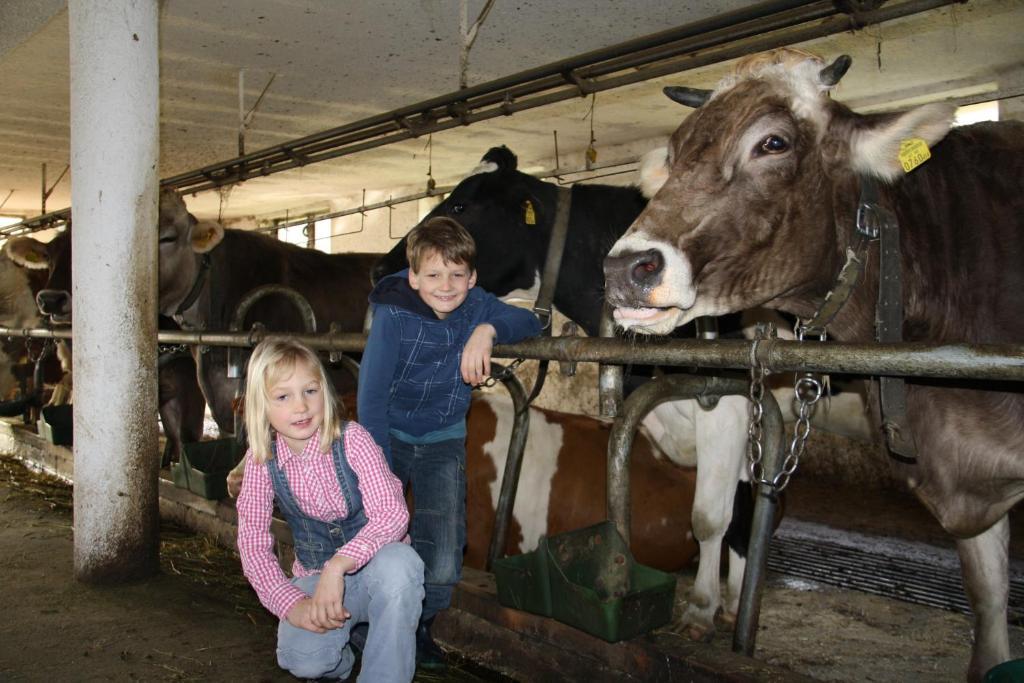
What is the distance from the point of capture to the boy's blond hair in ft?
8.20

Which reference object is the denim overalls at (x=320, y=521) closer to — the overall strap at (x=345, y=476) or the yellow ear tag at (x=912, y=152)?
the overall strap at (x=345, y=476)

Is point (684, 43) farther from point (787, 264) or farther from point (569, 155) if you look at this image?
point (569, 155)

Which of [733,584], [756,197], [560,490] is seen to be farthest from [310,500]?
[733,584]

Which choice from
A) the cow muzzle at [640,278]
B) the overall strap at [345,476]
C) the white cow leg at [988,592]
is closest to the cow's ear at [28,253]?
the overall strap at [345,476]

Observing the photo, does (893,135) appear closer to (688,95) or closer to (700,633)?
(688,95)

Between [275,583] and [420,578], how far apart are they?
0.37 m

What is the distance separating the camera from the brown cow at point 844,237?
2.07 meters

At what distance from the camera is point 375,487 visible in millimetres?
2139

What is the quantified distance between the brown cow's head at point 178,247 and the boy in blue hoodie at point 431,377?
11.4 ft

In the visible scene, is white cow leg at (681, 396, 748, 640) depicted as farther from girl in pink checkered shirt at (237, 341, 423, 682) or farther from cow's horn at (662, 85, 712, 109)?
girl in pink checkered shirt at (237, 341, 423, 682)

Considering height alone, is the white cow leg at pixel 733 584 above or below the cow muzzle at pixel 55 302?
below

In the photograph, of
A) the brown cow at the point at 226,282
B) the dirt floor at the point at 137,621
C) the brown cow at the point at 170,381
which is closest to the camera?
the dirt floor at the point at 137,621

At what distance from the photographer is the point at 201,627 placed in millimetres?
3002

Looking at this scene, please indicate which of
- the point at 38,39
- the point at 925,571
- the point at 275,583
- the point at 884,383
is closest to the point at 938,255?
the point at 884,383
